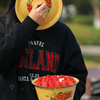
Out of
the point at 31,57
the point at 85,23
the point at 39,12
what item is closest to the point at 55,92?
the point at 31,57

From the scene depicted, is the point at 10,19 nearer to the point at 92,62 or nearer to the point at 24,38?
the point at 24,38

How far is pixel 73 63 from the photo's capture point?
179 centimetres

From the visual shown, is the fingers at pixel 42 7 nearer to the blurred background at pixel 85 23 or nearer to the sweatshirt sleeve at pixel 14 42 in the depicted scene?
the sweatshirt sleeve at pixel 14 42

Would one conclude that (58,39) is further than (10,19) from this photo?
Yes

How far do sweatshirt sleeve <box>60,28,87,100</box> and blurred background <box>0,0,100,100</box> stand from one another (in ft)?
21.8

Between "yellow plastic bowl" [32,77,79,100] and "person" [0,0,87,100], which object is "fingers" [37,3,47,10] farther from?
"yellow plastic bowl" [32,77,79,100]

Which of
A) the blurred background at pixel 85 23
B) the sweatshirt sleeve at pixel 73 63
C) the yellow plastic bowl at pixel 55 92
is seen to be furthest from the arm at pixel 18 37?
the blurred background at pixel 85 23

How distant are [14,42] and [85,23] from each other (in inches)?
1082

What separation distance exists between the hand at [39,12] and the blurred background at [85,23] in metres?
6.84

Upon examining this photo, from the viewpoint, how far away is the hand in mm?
1481

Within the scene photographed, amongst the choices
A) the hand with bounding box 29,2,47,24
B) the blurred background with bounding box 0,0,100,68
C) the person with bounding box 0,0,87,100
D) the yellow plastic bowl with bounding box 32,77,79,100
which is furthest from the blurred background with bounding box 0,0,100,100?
the yellow plastic bowl with bounding box 32,77,79,100

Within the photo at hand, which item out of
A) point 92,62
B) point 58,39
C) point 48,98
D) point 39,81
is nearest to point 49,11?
point 58,39

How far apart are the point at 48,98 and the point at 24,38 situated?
410mm

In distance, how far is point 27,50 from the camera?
5.48 ft
